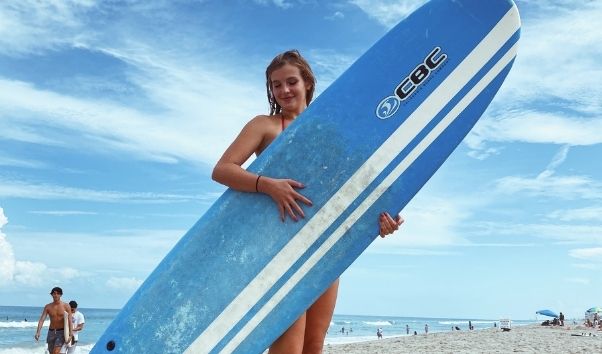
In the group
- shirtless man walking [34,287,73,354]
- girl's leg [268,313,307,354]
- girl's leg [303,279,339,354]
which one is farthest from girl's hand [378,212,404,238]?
shirtless man walking [34,287,73,354]

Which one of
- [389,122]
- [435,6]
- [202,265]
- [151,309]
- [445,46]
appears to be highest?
[435,6]

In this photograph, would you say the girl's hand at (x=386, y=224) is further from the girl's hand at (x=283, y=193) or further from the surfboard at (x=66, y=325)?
the surfboard at (x=66, y=325)

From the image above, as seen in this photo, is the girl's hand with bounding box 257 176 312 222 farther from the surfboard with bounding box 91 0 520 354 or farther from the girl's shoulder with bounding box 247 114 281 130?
the girl's shoulder with bounding box 247 114 281 130

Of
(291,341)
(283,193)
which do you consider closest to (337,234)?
(283,193)

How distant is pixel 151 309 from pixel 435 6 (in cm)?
173

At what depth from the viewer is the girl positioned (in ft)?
7.27

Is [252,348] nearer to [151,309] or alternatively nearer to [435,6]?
[151,309]

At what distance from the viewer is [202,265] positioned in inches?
90.9

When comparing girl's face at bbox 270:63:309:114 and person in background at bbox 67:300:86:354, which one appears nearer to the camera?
girl's face at bbox 270:63:309:114

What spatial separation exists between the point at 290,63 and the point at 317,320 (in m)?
1.01

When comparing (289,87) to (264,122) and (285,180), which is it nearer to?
(264,122)

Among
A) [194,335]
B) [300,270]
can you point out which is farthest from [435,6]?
[194,335]

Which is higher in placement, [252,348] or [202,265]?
[202,265]

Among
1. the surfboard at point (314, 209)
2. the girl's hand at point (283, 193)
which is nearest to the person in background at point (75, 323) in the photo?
the surfboard at point (314, 209)
